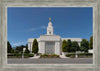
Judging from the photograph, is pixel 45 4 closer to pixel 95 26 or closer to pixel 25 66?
pixel 95 26

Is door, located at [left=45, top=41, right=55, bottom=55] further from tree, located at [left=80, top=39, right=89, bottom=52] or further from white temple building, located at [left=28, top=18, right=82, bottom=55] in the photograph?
tree, located at [left=80, top=39, right=89, bottom=52]

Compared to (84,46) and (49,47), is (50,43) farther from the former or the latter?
(84,46)

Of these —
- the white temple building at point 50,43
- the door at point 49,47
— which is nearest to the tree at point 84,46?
the white temple building at point 50,43

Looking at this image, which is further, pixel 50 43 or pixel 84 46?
pixel 84 46

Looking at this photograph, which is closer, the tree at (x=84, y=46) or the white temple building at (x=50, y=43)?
the white temple building at (x=50, y=43)

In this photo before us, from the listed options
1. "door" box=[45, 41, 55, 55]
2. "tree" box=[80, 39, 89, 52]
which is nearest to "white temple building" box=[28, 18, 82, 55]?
"door" box=[45, 41, 55, 55]

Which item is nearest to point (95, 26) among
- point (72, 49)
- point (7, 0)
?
point (7, 0)

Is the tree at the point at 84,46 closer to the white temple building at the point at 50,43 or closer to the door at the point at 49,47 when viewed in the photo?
the white temple building at the point at 50,43

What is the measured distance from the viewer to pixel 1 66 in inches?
109

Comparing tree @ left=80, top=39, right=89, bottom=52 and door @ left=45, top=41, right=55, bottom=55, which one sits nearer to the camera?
door @ left=45, top=41, right=55, bottom=55

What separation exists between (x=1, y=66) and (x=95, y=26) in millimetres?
2451

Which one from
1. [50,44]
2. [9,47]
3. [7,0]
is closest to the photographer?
[7,0]

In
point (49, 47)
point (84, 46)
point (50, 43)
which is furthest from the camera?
point (84, 46)

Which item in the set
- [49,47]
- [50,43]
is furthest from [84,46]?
[49,47]
